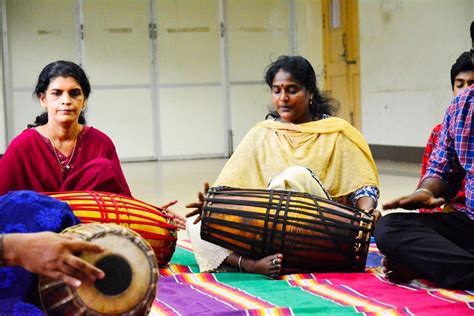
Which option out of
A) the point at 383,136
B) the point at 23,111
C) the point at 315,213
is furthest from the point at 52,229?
the point at 23,111

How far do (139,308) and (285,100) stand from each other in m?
2.13

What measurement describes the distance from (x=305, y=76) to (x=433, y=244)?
1.29m

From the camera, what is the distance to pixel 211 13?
12352 millimetres

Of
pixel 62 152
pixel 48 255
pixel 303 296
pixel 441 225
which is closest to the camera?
pixel 48 255

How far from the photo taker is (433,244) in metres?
3.11

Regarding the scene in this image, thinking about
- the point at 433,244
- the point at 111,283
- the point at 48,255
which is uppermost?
the point at 48,255

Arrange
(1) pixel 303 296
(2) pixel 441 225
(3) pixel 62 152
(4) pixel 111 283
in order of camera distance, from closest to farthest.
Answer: (4) pixel 111 283
(1) pixel 303 296
(2) pixel 441 225
(3) pixel 62 152

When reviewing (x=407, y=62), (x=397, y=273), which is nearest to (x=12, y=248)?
(x=397, y=273)

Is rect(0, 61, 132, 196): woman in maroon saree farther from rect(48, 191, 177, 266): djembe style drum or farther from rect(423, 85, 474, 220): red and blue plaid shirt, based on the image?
rect(423, 85, 474, 220): red and blue plaid shirt

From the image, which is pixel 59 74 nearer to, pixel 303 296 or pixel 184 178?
pixel 303 296

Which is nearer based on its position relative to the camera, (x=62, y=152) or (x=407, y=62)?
(x=62, y=152)

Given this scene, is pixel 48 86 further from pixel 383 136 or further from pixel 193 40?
pixel 193 40

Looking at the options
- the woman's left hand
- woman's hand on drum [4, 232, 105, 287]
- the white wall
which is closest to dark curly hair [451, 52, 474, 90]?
the woman's left hand

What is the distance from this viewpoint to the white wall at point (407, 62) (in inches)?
360
